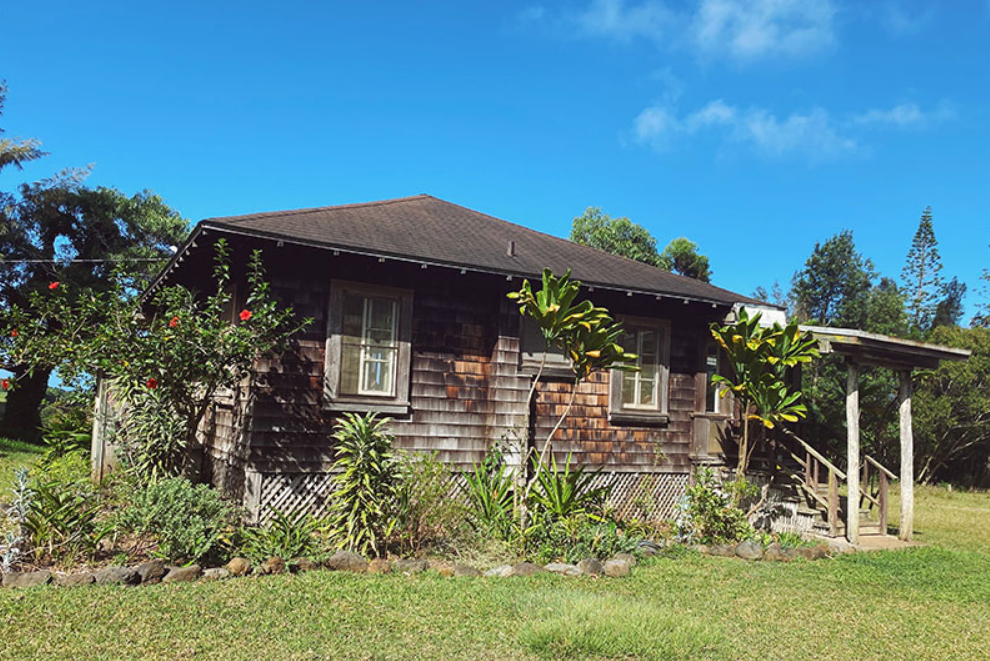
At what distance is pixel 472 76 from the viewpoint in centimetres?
1480

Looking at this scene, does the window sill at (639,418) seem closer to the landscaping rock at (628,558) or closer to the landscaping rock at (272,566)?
the landscaping rock at (628,558)

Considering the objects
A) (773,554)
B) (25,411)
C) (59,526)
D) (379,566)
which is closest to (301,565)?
(379,566)

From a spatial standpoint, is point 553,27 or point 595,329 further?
point 553,27

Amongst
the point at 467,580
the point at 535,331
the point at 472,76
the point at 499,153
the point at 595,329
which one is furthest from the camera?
the point at 499,153

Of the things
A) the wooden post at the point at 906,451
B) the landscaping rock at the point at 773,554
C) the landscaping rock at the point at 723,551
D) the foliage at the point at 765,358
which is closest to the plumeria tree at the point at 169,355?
the landscaping rock at the point at 723,551

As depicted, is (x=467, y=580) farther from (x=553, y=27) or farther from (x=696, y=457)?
(x=553, y=27)

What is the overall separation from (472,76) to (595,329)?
28.5ft

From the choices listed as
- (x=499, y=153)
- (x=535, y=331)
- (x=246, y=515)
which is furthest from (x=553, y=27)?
(x=246, y=515)

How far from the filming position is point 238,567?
21.3ft

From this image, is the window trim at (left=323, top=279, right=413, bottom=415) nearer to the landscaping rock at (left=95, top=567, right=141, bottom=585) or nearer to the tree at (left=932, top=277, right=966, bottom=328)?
the landscaping rock at (left=95, top=567, right=141, bottom=585)

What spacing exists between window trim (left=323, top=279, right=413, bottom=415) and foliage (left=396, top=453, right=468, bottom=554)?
3.70 feet

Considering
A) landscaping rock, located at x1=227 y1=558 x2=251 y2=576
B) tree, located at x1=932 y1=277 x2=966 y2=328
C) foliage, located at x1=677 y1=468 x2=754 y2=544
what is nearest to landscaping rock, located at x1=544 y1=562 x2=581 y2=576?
foliage, located at x1=677 y1=468 x2=754 y2=544

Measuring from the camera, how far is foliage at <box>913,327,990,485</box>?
20.0m

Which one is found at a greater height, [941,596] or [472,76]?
[472,76]
